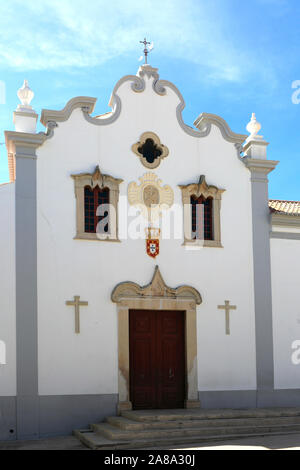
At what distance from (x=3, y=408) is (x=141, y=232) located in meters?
5.30

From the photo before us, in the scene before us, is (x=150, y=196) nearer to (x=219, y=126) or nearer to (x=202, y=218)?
(x=202, y=218)

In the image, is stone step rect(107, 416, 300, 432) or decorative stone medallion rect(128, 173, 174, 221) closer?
stone step rect(107, 416, 300, 432)

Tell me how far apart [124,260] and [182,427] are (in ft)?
14.2

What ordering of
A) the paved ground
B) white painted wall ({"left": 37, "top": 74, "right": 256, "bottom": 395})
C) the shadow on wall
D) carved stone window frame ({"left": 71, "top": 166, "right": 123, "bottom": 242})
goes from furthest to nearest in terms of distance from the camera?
carved stone window frame ({"left": 71, "top": 166, "right": 123, "bottom": 242}), white painted wall ({"left": 37, "top": 74, "right": 256, "bottom": 395}), the shadow on wall, the paved ground

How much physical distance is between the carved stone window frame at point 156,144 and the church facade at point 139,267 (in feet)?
0.12

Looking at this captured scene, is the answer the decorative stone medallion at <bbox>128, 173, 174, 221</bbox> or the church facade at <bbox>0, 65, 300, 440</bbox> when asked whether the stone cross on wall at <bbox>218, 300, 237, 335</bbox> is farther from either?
the decorative stone medallion at <bbox>128, 173, 174, 221</bbox>

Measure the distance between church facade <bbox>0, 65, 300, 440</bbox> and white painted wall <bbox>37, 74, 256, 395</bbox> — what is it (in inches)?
1.3

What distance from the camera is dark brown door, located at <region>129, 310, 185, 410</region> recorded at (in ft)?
51.7

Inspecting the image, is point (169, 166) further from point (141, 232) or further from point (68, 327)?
point (68, 327)

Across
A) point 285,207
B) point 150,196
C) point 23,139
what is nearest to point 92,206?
point 150,196

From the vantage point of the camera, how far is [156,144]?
55.0 feet

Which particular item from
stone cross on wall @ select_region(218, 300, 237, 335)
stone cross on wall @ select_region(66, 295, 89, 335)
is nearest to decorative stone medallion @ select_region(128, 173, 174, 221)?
stone cross on wall @ select_region(66, 295, 89, 335)

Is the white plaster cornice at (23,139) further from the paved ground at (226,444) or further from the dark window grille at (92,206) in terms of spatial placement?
the paved ground at (226,444)
